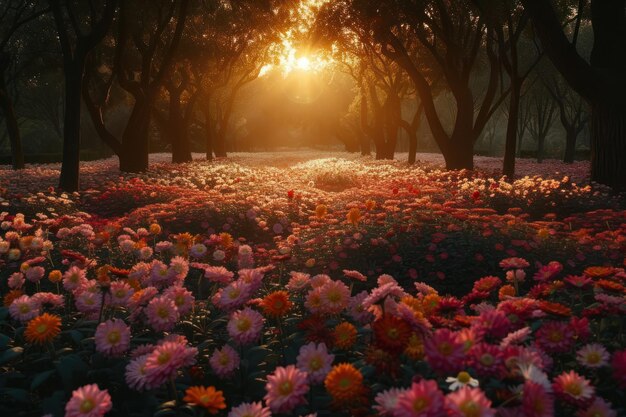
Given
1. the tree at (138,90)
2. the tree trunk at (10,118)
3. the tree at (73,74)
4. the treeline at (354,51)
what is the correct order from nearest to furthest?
the treeline at (354,51), the tree at (73,74), the tree at (138,90), the tree trunk at (10,118)

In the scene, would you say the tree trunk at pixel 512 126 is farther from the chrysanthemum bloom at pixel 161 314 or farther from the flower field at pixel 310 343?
the chrysanthemum bloom at pixel 161 314

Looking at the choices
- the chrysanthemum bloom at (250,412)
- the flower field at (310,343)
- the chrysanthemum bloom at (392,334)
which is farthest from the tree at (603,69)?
the chrysanthemum bloom at (250,412)

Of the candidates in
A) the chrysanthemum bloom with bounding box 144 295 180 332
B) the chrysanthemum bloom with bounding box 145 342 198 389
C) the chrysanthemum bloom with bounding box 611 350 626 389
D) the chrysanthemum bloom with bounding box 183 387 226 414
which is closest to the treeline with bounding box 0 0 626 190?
the chrysanthemum bloom with bounding box 611 350 626 389

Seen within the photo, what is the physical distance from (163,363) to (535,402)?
4.77 ft

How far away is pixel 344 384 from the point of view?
78.8 inches

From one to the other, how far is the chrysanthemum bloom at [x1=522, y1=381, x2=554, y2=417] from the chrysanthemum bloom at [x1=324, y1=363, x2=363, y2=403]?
609mm

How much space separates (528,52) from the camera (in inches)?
1257

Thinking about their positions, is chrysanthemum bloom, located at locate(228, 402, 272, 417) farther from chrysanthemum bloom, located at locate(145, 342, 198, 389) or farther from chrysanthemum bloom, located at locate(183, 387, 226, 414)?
chrysanthemum bloom, located at locate(145, 342, 198, 389)

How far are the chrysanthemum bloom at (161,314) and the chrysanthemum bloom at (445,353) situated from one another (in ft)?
4.82

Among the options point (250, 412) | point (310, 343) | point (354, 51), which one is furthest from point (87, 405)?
point (354, 51)

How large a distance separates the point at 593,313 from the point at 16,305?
3.25 m

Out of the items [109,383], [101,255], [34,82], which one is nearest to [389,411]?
[109,383]

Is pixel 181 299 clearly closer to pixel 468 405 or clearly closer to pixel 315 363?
pixel 315 363

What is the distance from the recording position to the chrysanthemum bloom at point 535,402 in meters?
1.72
